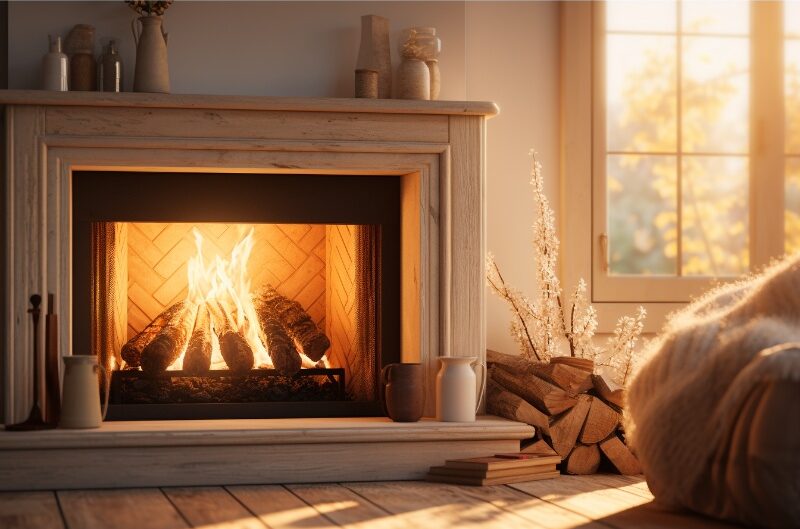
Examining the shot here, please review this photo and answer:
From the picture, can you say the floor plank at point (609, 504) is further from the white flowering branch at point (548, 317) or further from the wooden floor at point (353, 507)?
the white flowering branch at point (548, 317)

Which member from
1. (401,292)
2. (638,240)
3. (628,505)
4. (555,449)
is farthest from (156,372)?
(638,240)

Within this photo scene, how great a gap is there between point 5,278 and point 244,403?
2.78 feet

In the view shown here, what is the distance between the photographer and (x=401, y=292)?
3.79 metres

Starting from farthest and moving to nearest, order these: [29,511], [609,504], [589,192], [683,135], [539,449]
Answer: [683,135]
[589,192]
[539,449]
[609,504]
[29,511]

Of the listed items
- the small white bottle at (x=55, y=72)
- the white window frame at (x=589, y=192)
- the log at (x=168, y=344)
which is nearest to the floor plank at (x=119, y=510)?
the log at (x=168, y=344)

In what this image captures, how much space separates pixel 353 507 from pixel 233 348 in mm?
929

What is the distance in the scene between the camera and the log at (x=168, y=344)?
363cm

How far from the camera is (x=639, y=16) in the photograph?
14.2 feet

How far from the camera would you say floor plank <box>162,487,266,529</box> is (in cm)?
273

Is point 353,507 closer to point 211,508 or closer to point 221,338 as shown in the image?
point 211,508

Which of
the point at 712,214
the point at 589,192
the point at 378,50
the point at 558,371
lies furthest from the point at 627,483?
the point at 378,50

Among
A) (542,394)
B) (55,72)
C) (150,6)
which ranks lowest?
(542,394)

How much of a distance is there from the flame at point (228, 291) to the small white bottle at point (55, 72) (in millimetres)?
705

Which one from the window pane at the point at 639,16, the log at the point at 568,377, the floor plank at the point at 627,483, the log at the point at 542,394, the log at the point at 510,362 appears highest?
the window pane at the point at 639,16
